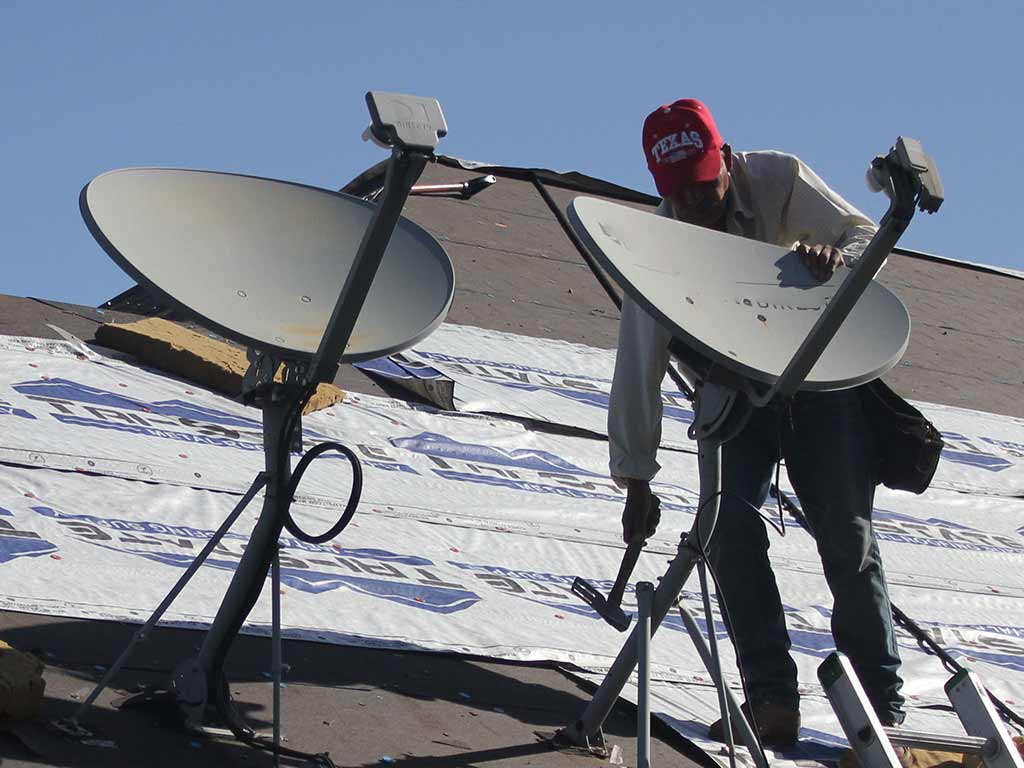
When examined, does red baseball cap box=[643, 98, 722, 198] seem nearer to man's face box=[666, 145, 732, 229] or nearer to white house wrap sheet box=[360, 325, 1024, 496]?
man's face box=[666, 145, 732, 229]

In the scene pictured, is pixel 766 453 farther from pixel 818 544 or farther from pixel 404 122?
pixel 404 122

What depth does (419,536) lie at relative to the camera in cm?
397

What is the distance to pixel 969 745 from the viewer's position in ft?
7.22

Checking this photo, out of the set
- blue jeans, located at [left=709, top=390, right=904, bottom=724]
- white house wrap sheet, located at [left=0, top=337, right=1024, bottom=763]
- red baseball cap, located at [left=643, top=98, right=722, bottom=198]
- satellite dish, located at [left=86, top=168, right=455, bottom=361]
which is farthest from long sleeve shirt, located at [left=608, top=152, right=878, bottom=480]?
white house wrap sheet, located at [left=0, top=337, right=1024, bottom=763]

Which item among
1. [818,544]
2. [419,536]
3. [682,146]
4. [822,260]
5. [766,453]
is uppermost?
[682,146]

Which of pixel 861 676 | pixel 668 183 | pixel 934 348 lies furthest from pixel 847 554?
pixel 934 348

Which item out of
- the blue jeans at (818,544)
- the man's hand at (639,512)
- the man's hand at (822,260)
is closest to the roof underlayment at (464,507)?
the blue jeans at (818,544)

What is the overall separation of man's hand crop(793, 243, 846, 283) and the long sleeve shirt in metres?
0.07

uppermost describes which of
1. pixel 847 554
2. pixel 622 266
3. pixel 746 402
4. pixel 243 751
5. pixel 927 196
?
pixel 927 196

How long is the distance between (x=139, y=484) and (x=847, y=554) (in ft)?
6.71

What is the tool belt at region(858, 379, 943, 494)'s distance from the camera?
2.99 meters

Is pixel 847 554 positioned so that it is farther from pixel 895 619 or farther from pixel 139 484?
pixel 139 484

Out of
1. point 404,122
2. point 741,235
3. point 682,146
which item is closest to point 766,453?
point 741,235

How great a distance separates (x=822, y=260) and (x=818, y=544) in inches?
25.6
